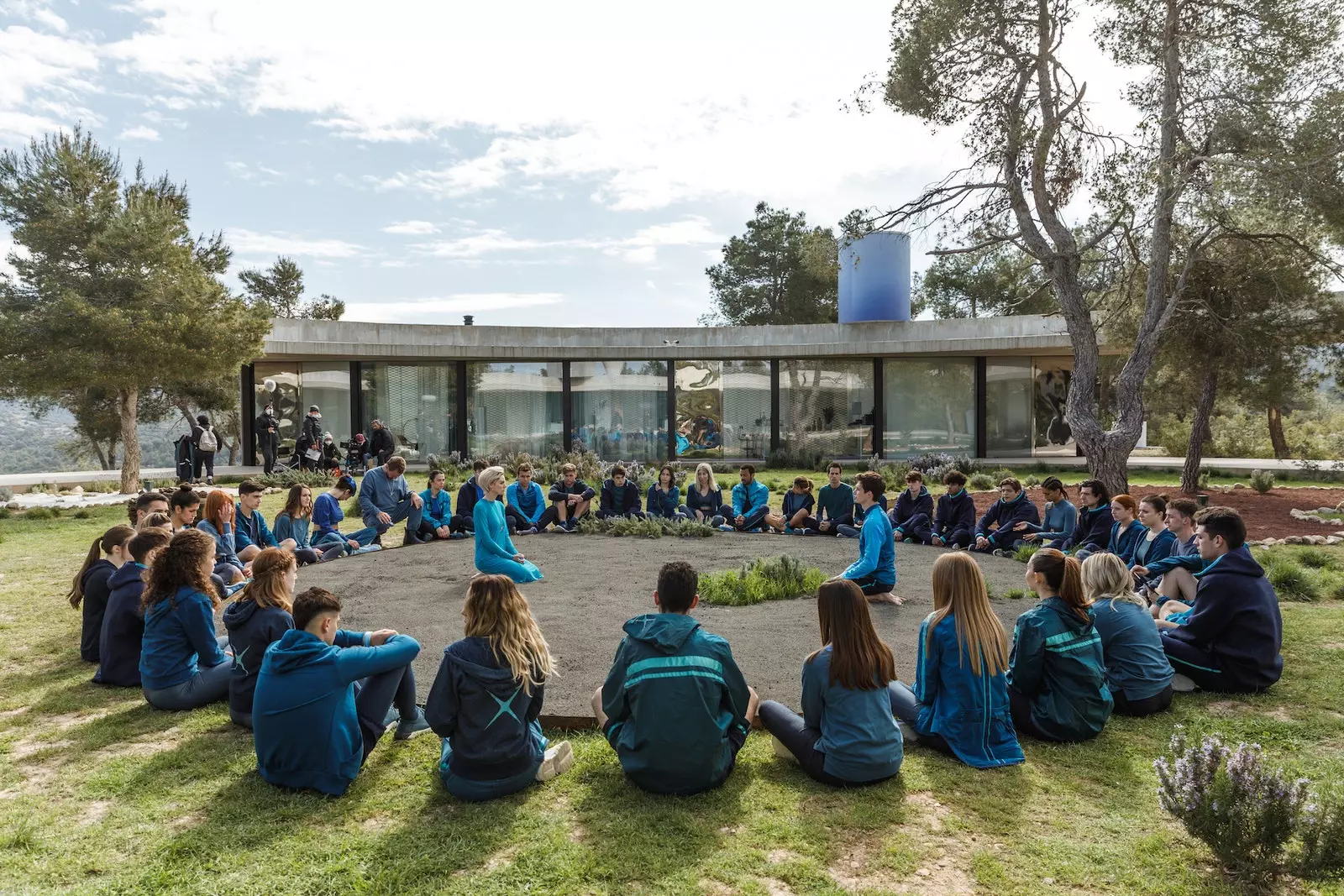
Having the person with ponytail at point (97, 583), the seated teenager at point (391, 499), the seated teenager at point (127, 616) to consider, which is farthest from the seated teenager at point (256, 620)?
the seated teenager at point (391, 499)

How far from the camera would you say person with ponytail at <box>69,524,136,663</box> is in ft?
19.2

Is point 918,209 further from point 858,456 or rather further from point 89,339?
point 89,339

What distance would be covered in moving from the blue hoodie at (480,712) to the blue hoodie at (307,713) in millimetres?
479

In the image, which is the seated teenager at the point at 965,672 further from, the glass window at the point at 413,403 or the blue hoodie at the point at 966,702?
the glass window at the point at 413,403

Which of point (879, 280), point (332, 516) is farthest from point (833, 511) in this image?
point (879, 280)

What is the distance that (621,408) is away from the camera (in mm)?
25609

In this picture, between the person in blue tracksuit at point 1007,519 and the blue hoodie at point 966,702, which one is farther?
the person in blue tracksuit at point 1007,519

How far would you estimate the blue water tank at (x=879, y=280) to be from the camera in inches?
936

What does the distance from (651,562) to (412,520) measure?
370 cm

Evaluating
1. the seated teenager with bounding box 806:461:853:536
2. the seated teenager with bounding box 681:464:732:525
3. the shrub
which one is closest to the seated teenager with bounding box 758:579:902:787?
the shrub

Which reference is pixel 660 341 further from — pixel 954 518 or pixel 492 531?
pixel 492 531

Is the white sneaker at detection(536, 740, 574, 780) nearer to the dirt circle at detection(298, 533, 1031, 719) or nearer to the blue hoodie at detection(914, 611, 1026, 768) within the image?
the dirt circle at detection(298, 533, 1031, 719)

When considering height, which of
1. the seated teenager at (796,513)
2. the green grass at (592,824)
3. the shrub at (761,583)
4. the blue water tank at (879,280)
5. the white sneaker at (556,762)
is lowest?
the green grass at (592,824)

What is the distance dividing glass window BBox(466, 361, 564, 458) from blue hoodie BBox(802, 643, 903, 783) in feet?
71.2
